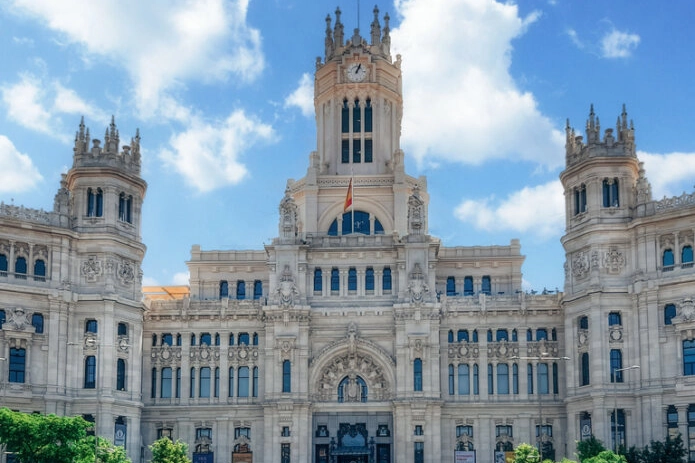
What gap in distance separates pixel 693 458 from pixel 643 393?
6.50 meters

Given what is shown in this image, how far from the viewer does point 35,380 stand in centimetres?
9750

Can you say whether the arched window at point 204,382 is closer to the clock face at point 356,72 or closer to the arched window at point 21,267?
the arched window at point 21,267

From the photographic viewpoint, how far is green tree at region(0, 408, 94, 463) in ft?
273

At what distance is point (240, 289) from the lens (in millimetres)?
120000

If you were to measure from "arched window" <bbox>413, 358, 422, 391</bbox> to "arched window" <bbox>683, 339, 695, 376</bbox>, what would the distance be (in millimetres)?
23957

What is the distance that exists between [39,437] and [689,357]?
5235 centimetres

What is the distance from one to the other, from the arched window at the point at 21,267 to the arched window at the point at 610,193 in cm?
5099

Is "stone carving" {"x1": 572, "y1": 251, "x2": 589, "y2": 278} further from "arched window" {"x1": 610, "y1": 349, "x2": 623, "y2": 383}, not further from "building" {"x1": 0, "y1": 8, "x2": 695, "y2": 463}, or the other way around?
"arched window" {"x1": 610, "y1": 349, "x2": 623, "y2": 383}

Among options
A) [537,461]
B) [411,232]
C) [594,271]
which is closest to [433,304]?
[411,232]

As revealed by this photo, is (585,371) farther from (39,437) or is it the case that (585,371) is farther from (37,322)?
(37,322)

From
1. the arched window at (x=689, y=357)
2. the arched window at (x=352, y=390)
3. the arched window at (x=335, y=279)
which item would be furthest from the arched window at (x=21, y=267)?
the arched window at (x=689, y=357)

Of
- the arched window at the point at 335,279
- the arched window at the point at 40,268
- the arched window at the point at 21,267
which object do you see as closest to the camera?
the arched window at the point at 21,267

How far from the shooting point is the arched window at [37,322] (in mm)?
98631

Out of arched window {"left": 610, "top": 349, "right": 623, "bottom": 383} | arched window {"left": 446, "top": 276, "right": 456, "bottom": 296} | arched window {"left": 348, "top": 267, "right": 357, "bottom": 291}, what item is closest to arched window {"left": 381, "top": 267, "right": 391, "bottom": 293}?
arched window {"left": 348, "top": 267, "right": 357, "bottom": 291}
